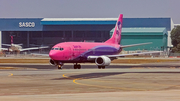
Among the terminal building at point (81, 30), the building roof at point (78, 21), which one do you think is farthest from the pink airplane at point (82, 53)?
the building roof at point (78, 21)

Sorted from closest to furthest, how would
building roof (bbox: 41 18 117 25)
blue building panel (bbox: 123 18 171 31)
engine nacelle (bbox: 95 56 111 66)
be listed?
engine nacelle (bbox: 95 56 111 66), building roof (bbox: 41 18 117 25), blue building panel (bbox: 123 18 171 31)

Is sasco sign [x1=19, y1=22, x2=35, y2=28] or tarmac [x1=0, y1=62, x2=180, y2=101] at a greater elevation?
sasco sign [x1=19, y1=22, x2=35, y2=28]

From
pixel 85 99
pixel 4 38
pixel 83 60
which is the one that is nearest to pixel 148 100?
pixel 85 99

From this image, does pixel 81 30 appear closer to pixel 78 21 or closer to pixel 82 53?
pixel 78 21

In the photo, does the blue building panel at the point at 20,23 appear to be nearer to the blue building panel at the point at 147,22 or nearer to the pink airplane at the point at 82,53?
the blue building panel at the point at 147,22

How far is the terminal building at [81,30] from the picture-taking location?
486 feet

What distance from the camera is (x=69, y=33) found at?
552 feet

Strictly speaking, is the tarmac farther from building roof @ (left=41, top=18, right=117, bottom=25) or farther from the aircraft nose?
building roof @ (left=41, top=18, right=117, bottom=25)

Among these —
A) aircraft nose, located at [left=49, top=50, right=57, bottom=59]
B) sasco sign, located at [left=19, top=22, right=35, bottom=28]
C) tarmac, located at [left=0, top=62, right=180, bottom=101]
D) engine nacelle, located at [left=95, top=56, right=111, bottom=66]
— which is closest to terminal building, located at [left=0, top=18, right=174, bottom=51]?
sasco sign, located at [left=19, top=22, right=35, bottom=28]

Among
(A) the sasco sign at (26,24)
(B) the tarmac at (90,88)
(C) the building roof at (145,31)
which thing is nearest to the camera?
(B) the tarmac at (90,88)

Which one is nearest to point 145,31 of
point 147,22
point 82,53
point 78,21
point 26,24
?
point 147,22

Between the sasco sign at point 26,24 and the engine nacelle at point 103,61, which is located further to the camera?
the sasco sign at point 26,24

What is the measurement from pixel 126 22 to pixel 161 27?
1590cm

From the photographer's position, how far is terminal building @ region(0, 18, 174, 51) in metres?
148
